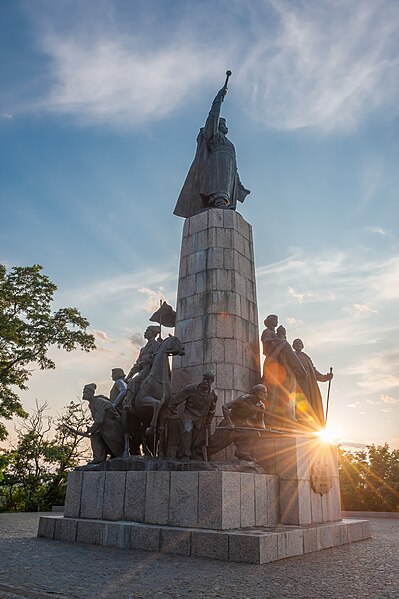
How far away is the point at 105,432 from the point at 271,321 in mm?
Answer: 4474

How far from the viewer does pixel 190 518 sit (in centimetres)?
785

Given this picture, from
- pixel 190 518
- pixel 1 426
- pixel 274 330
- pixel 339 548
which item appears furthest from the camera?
pixel 1 426

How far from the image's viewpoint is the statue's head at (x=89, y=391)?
10633 millimetres

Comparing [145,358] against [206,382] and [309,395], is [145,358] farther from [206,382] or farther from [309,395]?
[309,395]

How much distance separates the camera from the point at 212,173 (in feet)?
44.6

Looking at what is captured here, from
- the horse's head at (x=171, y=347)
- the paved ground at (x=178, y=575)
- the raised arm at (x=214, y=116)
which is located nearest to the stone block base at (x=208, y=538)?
the paved ground at (x=178, y=575)

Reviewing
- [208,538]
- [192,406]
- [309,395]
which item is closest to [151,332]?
[192,406]

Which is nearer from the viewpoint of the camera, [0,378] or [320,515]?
[320,515]

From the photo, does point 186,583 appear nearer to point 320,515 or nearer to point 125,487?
point 125,487

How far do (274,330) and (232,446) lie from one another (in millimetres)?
2973

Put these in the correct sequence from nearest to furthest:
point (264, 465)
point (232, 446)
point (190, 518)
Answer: point (190, 518) → point (264, 465) → point (232, 446)

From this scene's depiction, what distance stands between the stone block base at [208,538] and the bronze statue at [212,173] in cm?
815

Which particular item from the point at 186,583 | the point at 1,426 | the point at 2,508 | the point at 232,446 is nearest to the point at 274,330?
the point at 232,446

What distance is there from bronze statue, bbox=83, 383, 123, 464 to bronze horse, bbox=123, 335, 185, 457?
247 millimetres
